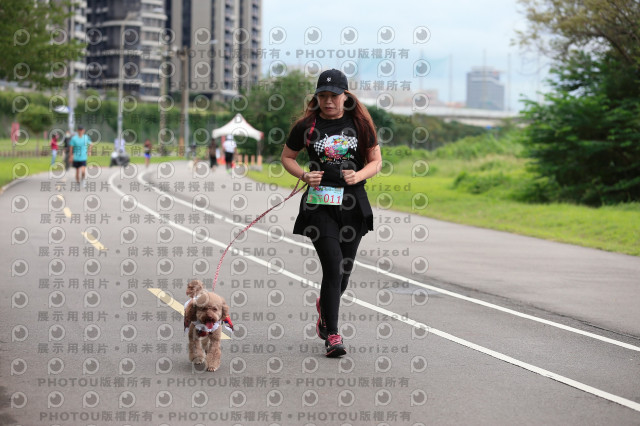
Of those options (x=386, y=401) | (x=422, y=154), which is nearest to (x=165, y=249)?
(x=386, y=401)

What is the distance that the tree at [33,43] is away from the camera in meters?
30.5

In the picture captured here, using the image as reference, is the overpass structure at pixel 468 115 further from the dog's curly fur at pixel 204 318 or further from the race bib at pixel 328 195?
the dog's curly fur at pixel 204 318

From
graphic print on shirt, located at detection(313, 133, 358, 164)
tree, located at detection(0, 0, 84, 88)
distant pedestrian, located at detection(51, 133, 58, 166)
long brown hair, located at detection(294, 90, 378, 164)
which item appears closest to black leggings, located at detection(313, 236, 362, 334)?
graphic print on shirt, located at detection(313, 133, 358, 164)

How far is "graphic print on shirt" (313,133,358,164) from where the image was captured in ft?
23.5

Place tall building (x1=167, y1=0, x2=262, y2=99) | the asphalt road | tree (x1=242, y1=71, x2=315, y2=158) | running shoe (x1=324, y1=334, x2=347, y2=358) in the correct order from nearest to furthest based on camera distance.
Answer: the asphalt road < running shoe (x1=324, y1=334, x2=347, y2=358) < tree (x1=242, y1=71, x2=315, y2=158) < tall building (x1=167, y1=0, x2=262, y2=99)

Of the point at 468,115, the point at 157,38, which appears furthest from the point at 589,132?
the point at 157,38

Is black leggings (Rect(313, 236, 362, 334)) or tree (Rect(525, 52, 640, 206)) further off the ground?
tree (Rect(525, 52, 640, 206))

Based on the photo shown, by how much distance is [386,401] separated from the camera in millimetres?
5969

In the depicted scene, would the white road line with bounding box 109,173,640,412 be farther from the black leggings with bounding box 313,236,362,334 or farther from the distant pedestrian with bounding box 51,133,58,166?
the distant pedestrian with bounding box 51,133,58,166

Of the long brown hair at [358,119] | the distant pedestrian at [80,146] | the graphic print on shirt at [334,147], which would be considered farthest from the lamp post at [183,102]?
the graphic print on shirt at [334,147]

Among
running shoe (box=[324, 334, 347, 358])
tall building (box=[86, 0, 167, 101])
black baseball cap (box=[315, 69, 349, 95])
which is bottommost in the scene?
running shoe (box=[324, 334, 347, 358])

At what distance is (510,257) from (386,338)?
7.60 meters

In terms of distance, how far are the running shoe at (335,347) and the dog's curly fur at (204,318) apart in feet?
3.18

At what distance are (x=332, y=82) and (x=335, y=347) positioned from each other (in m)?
2.03
